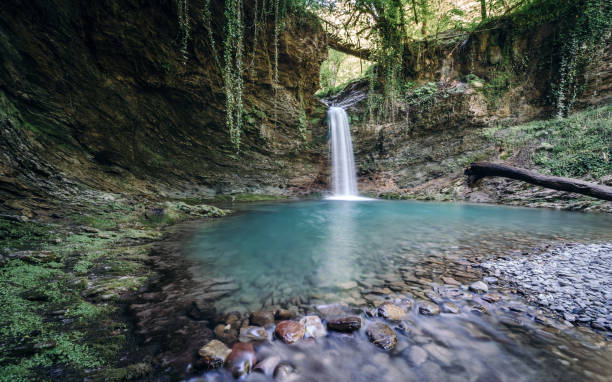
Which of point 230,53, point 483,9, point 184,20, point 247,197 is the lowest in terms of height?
point 247,197

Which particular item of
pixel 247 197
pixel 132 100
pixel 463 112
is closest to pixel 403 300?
pixel 132 100

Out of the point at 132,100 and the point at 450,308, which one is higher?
the point at 132,100

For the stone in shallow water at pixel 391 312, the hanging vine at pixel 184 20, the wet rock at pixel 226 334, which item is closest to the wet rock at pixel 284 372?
the wet rock at pixel 226 334

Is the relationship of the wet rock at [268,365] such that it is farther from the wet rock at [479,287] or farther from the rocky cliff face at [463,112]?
the rocky cliff face at [463,112]

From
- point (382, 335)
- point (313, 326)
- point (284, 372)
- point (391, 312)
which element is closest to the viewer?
point (284, 372)

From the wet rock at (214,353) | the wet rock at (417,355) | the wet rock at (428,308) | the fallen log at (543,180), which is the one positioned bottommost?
the wet rock at (417,355)

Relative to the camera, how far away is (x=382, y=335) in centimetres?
141

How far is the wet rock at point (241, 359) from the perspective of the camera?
1.15 meters

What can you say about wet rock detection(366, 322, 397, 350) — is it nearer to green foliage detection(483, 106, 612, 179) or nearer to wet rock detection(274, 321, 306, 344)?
wet rock detection(274, 321, 306, 344)

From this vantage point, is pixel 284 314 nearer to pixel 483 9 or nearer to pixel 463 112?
pixel 463 112

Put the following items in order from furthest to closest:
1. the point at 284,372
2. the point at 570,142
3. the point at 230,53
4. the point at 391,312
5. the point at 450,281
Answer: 1. the point at 570,142
2. the point at 230,53
3. the point at 450,281
4. the point at 391,312
5. the point at 284,372

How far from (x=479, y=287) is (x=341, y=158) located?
1174 cm

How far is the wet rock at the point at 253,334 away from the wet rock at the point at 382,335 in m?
0.66

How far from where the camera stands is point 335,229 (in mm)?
4848
